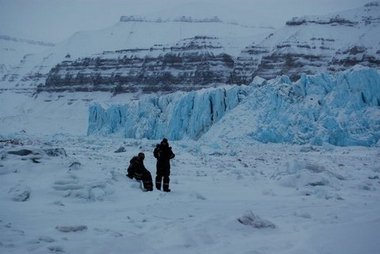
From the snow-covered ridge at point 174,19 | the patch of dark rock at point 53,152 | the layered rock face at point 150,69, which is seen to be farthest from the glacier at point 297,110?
the snow-covered ridge at point 174,19

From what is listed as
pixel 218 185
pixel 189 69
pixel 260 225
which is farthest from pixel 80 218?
pixel 189 69

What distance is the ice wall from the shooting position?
106ft

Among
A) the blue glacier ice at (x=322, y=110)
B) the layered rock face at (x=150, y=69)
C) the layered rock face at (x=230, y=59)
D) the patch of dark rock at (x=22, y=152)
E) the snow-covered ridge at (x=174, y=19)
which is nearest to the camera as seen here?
the patch of dark rock at (x=22, y=152)

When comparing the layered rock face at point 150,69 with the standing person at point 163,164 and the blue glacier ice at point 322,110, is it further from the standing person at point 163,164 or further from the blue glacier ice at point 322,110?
the standing person at point 163,164

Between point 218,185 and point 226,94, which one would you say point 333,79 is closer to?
point 226,94

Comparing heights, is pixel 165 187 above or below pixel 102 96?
below

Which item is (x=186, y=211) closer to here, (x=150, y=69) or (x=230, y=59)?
(x=230, y=59)

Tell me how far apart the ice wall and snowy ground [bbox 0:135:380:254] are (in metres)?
20.1

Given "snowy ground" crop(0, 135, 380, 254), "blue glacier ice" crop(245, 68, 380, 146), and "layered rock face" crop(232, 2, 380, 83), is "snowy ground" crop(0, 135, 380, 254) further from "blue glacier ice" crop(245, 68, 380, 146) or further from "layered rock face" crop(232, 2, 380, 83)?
"layered rock face" crop(232, 2, 380, 83)

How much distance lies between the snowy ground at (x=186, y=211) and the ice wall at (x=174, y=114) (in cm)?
2015

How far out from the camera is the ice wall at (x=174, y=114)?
1267 inches

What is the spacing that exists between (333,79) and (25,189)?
23.2 m

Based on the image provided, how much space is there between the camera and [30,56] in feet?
424

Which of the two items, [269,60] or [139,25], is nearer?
[269,60]
